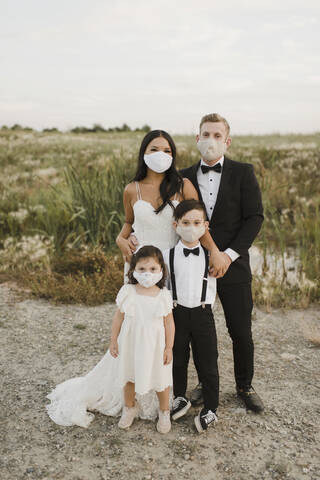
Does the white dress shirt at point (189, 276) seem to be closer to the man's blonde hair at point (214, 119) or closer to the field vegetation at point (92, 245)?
the man's blonde hair at point (214, 119)

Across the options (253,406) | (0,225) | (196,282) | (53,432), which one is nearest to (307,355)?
(253,406)

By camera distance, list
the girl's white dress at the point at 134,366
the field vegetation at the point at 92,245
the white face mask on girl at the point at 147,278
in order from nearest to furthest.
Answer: the white face mask on girl at the point at 147,278 → the girl's white dress at the point at 134,366 → the field vegetation at the point at 92,245

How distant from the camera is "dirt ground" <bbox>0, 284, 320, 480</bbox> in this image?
300cm

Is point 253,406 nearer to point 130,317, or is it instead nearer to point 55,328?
point 130,317

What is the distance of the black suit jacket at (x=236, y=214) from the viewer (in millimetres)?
3328

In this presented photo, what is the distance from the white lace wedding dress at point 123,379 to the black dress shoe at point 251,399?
0.77 m

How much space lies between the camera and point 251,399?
3.68 metres

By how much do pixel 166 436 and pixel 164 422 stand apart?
0.33ft

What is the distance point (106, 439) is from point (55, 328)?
2447 mm

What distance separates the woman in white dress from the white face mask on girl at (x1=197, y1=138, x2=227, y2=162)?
9.3 inches

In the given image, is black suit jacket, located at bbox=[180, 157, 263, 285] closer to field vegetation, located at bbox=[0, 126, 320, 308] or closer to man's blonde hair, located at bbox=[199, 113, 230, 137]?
man's blonde hair, located at bbox=[199, 113, 230, 137]

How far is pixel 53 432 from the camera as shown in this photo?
3443 mm

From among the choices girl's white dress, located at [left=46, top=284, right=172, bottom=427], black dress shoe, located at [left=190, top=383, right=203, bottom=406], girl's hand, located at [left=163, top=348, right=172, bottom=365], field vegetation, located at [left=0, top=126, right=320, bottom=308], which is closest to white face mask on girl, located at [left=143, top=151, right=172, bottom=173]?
girl's white dress, located at [left=46, top=284, right=172, bottom=427]

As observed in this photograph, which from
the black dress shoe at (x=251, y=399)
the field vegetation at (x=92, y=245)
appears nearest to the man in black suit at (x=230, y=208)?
the black dress shoe at (x=251, y=399)
